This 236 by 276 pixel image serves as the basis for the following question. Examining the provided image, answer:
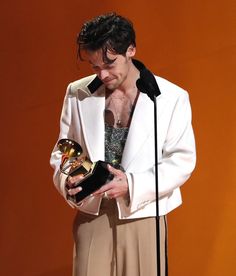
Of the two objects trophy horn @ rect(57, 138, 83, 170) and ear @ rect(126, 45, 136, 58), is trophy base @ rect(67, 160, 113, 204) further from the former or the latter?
ear @ rect(126, 45, 136, 58)

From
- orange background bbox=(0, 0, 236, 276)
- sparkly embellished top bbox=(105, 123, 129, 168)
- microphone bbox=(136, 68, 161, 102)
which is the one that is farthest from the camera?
orange background bbox=(0, 0, 236, 276)

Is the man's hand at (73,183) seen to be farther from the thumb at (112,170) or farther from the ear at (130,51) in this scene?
the ear at (130,51)

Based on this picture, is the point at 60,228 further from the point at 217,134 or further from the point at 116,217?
the point at 116,217

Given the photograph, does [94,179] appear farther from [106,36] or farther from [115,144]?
[106,36]

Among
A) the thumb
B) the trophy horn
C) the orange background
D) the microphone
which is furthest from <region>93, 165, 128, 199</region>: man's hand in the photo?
the orange background

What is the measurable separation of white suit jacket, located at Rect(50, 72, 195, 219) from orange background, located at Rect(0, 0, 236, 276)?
0.78 metres

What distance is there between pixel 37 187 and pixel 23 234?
0.91ft

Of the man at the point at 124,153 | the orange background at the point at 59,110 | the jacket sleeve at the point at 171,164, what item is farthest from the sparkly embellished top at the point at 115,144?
the orange background at the point at 59,110

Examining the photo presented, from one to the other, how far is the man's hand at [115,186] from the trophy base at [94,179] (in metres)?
0.01

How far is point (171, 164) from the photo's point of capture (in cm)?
207

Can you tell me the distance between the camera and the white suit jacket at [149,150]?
2.06 m

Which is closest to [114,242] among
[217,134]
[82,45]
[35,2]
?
[82,45]

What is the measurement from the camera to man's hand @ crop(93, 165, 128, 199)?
1943 mm

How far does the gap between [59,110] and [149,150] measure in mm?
1166
